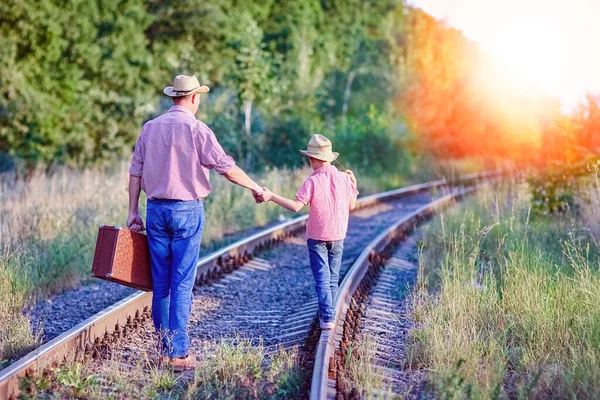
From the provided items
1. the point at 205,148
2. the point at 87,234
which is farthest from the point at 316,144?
the point at 87,234

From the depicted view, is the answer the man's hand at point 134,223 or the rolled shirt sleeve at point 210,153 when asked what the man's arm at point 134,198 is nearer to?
the man's hand at point 134,223

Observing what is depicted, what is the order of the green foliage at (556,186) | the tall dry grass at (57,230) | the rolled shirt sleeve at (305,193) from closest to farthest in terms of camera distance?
the rolled shirt sleeve at (305,193), the tall dry grass at (57,230), the green foliage at (556,186)

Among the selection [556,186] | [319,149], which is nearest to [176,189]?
[319,149]

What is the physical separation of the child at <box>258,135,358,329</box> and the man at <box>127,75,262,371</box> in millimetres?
577

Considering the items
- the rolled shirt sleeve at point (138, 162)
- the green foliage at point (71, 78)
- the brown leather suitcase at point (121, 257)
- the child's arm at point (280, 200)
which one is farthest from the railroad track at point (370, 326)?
the green foliage at point (71, 78)

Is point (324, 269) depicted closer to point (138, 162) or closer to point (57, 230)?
point (138, 162)

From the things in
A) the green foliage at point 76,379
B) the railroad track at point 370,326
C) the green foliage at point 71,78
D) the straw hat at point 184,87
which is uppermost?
the green foliage at point 71,78

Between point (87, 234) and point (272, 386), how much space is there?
6.52 meters

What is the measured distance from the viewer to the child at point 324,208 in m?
6.19

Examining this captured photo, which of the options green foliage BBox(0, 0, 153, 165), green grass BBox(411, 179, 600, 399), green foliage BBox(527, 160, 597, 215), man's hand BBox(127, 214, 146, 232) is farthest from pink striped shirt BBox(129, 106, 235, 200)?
green foliage BBox(0, 0, 153, 165)

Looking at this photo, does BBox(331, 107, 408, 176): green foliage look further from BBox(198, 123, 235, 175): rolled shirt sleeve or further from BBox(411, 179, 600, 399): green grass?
BBox(198, 123, 235, 175): rolled shirt sleeve

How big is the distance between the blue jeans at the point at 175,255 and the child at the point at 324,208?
838mm

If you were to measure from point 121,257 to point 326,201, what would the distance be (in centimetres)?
171

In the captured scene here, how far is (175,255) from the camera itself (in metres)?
5.67
